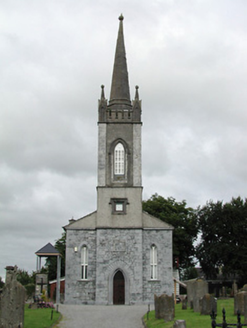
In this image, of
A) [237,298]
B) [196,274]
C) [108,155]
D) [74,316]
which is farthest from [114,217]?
[196,274]

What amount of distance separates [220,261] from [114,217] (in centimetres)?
1589

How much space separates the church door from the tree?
54.8 ft

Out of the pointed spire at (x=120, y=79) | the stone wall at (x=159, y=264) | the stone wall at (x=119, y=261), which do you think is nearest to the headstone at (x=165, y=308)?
the stone wall at (x=159, y=264)

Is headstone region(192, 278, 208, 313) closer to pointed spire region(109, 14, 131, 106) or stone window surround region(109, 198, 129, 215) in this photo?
stone window surround region(109, 198, 129, 215)

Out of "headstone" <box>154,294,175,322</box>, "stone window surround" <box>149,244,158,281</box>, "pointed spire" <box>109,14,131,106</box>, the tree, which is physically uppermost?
"pointed spire" <box>109,14,131,106</box>

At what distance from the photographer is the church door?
117 feet

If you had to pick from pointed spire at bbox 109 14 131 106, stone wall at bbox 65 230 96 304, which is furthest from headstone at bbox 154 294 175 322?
pointed spire at bbox 109 14 131 106

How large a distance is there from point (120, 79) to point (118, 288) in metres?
18.6

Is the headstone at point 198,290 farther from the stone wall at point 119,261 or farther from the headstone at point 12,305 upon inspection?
the stone wall at point 119,261

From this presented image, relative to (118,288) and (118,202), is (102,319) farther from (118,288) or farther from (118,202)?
(118,202)

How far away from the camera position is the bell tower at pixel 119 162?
123ft

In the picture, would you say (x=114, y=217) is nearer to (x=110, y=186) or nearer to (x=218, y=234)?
(x=110, y=186)

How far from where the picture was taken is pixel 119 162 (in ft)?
128

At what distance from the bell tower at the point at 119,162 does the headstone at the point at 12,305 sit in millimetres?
19023
